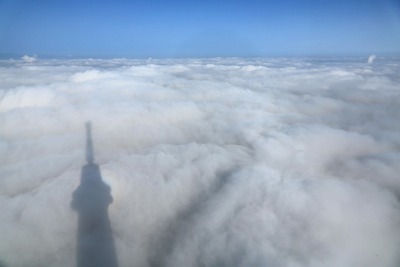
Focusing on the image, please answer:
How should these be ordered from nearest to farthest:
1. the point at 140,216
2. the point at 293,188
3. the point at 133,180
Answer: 1. the point at 140,216
2. the point at 293,188
3. the point at 133,180

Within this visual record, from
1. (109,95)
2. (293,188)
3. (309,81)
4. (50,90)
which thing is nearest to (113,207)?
(293,188)

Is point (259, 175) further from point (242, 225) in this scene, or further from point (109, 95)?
point (109, 95)

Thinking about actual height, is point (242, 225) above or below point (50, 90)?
below

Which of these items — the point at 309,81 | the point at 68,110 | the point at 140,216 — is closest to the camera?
the point at 140,216

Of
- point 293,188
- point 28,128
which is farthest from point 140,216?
point 28,128

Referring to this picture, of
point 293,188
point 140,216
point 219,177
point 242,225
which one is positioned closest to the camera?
Result: point 242,225

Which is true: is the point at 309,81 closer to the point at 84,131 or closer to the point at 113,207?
the point at 84,131

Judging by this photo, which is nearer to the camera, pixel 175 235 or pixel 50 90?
pixel 175 235
